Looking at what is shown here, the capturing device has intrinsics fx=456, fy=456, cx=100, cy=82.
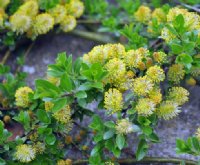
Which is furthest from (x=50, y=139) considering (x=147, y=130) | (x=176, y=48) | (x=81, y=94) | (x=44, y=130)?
(x=176, y=48)

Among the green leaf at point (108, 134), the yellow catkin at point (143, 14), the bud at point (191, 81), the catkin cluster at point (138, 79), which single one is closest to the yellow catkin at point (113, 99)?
the catkin cluster at point (138, 79)

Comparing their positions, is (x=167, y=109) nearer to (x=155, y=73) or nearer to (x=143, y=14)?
(x=155, y=73)

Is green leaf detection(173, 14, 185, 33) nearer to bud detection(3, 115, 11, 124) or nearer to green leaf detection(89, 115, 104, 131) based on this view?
green leaf detection(89, 115, 104, 131)

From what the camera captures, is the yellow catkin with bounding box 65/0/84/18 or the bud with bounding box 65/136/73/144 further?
the yellow catkin with bounding box 65/0/84/18

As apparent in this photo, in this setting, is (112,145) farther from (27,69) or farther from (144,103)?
(27,69)

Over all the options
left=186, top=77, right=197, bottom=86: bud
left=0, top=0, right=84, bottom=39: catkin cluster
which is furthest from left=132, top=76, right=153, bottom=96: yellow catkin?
left=0, top=0, right=84, bottom=39: catkin cluster

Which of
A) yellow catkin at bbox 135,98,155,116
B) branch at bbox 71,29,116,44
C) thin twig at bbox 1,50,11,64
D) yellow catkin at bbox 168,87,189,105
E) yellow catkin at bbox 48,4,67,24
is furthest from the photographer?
branch at bbox 71,29,116,44

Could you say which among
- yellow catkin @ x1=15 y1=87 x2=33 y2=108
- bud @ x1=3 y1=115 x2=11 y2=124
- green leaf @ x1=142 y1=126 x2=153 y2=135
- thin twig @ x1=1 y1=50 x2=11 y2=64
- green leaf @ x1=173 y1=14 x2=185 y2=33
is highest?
green leaf @ x1=173 y1=14 x2=185 y2=33

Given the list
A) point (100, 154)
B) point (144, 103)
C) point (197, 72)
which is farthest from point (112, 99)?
point (197, 72)
